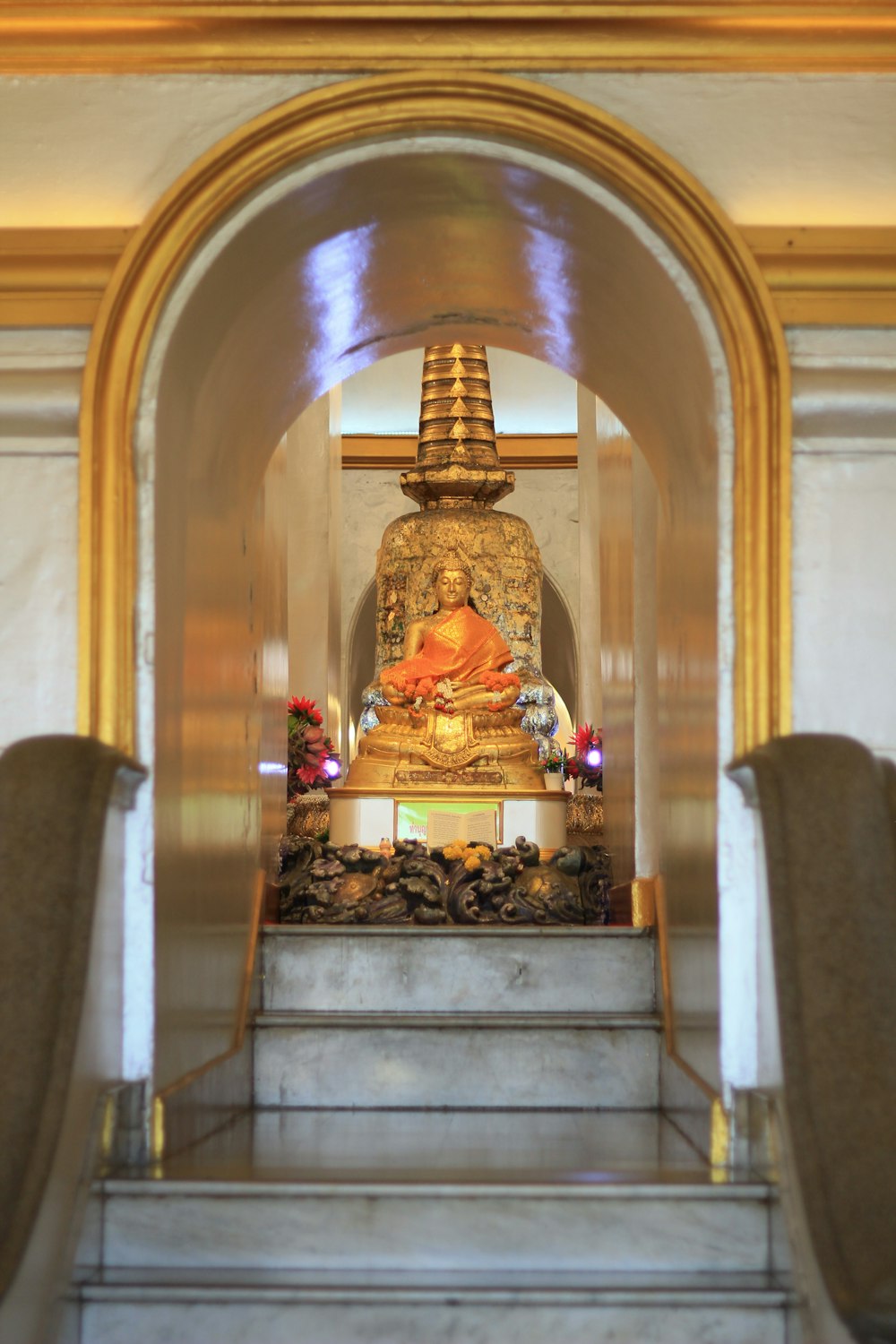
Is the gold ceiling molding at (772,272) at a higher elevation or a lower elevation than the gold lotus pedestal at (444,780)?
higher

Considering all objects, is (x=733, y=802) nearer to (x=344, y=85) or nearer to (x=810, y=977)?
(x=810, y=977)

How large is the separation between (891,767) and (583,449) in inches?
402

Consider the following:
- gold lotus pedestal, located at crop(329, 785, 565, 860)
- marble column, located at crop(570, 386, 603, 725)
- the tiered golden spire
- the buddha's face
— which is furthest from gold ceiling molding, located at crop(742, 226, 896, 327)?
the tiered golden spire

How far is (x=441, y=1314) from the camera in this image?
10.3ft

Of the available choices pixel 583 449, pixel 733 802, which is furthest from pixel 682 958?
pixel 583 449

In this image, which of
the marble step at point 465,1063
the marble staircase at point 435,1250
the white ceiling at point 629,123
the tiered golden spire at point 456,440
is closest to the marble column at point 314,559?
the tiered golden spire at point 456,440

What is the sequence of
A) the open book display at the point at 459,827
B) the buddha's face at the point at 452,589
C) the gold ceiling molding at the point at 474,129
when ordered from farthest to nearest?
the buddha's face at the point at 452,589
the open book display at the point at 459,827
the gold ceiling molding at the point at 474,129

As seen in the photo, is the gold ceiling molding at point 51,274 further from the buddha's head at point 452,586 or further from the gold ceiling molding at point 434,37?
the buddha's head at point 452,586

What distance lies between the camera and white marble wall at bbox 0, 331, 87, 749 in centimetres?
367

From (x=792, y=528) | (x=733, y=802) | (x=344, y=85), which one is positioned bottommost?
(x=733, y=802)

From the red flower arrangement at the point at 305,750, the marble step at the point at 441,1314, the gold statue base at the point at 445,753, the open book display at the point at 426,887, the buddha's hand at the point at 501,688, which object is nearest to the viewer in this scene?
the marble step at the point at 441,1314

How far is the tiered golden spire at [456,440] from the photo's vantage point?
13.7 metres

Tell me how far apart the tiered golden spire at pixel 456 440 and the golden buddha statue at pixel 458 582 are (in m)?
0.01

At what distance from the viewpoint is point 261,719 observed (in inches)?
223
